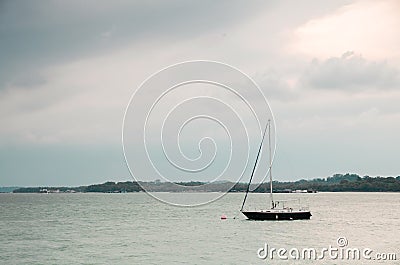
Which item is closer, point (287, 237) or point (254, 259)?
point (254, 259)

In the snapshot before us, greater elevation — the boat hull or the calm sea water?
the boat hull

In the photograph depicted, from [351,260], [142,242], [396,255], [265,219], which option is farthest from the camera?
[265,219]

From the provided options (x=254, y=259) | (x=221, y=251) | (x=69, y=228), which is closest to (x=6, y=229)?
(x=69, y=228)

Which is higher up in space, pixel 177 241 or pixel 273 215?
pixel 273 215

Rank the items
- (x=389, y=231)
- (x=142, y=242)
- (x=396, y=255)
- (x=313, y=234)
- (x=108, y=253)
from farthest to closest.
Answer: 1. (x=389, y=231)
2. (x=313, y=234)
3. (x=142, y=242)
4. (x=108, y=253)
5. (x=396, y=255)

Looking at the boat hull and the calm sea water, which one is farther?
Answer: the boat hull

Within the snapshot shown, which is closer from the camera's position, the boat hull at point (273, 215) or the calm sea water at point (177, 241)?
the calm sea water at point (177, 241)

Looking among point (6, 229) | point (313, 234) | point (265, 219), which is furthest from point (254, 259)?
point (6, 229)

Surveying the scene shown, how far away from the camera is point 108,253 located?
46000mm

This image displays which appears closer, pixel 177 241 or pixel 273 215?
pixel 177 241

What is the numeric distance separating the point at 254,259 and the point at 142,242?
14871 millimetres

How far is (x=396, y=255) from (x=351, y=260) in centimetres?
492

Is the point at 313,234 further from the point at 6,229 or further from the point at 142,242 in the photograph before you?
the point at 6,229

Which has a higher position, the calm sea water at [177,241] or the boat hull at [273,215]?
the boat hull at [273,215]
